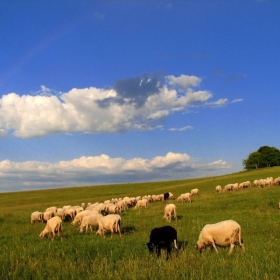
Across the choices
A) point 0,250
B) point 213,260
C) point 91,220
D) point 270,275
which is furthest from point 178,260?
point 91,220

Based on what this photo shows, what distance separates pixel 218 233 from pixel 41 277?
6.67m

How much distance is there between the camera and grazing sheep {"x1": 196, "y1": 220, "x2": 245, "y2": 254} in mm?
11766

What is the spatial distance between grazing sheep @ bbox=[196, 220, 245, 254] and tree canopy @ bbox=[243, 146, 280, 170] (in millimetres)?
99278

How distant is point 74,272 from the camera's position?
8570 mm

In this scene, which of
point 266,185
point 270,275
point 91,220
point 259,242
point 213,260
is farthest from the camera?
point 266,185

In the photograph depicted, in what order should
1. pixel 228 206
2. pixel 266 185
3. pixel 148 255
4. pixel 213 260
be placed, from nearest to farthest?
1. pixel 213 260
2. pixel 148 255
3. pixel 228 206
4. pixel 266 185

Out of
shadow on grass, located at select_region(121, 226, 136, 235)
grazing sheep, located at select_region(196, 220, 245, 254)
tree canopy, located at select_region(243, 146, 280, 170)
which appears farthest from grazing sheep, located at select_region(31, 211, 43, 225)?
tree canopy, located at select_region(243, 146, 280, 170)

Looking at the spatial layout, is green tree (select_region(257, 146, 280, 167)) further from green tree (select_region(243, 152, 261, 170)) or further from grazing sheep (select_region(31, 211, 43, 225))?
grazing sheep (select_region(31, 211, 43, 225))

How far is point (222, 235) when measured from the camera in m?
11.9

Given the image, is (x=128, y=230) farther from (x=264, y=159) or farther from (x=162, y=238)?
(x=264, y=159)

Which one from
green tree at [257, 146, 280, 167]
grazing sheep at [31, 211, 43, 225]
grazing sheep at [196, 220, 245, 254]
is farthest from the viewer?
green tree at [257, 146, 280, 167]

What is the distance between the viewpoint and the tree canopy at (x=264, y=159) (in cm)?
10581

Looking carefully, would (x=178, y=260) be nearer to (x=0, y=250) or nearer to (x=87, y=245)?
(x=87, y=245)

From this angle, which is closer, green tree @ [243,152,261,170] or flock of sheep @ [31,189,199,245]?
flock of sheep @ [31,189,199,245]
